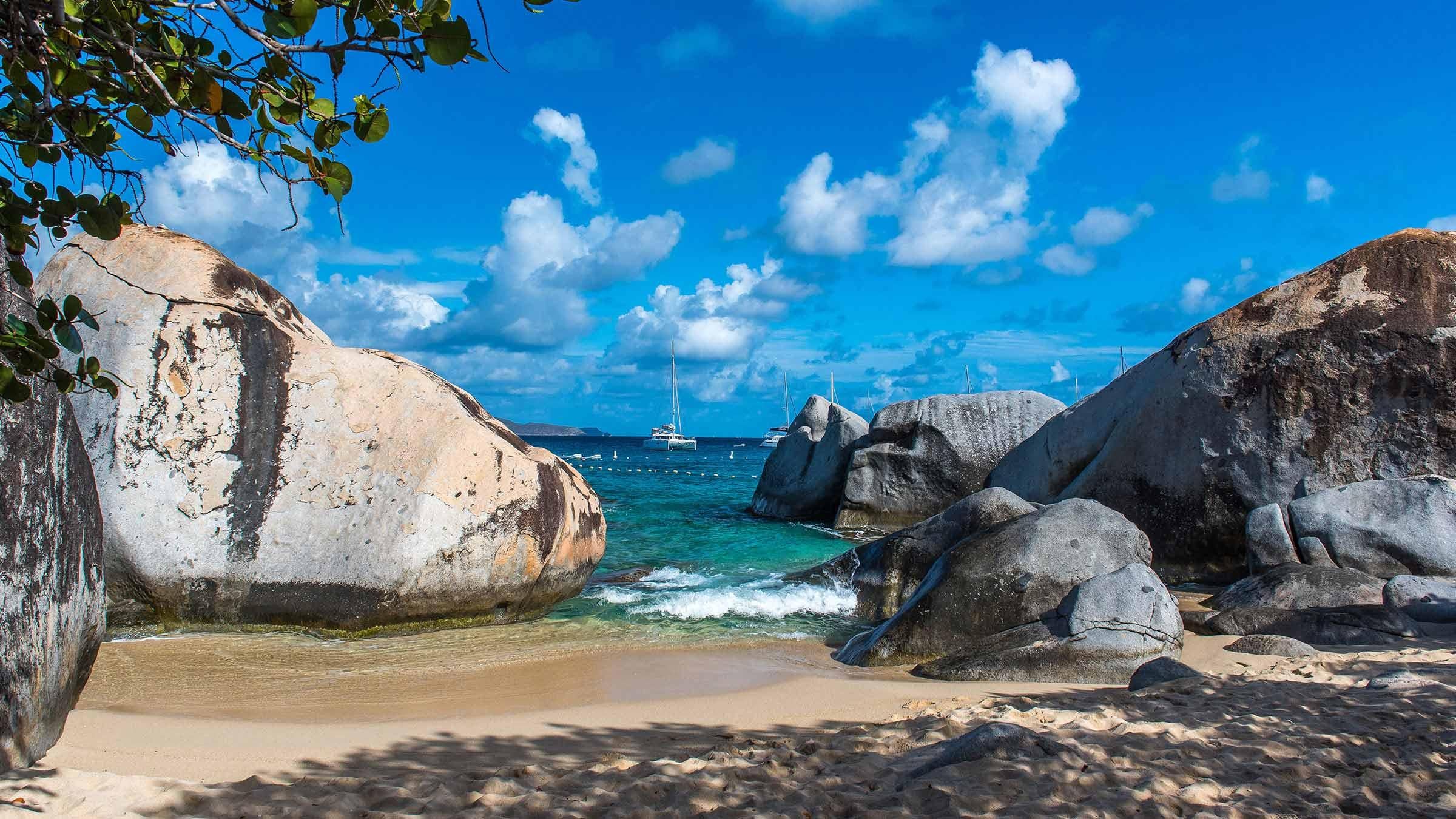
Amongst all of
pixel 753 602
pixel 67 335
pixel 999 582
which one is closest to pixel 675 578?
pixel 753 602

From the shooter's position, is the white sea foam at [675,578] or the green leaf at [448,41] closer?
the green leaf at [448,41]

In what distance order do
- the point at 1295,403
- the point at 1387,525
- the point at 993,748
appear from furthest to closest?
the point at 1295,403 → the point at 1387,525 → the point at 993,748

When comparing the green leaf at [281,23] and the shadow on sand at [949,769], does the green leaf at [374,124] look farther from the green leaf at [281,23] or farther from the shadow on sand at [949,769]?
the shadow on sand at [949,769]

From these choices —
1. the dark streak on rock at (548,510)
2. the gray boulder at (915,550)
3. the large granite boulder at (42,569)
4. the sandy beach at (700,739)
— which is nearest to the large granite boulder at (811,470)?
the gray boulder at (915,550)

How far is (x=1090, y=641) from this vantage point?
610cm

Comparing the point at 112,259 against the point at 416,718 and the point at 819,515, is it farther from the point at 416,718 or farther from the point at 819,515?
the point at 819,515

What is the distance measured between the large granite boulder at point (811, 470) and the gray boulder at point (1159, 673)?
1439 cm

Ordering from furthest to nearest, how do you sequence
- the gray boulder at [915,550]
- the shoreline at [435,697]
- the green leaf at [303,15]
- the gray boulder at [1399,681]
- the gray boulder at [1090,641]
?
1. the gray boulder at [915,550]
2. the gray boulder at [1090,641]
3. the gray boulder at [1399,681]
4. the shoreline at [435,697]
5. the green leaf at [303,15]

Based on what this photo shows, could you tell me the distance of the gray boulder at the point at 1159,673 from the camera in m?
5.52

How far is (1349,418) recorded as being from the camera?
394 inches

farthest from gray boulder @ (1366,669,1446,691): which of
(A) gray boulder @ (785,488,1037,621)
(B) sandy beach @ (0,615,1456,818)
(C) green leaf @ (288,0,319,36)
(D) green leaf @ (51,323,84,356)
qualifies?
(D) green leaf @ (51,323,84,356)

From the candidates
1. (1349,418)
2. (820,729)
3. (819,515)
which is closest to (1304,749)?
(820,729)

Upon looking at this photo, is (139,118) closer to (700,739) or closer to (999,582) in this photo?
(700,739)

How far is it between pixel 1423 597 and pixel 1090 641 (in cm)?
336
